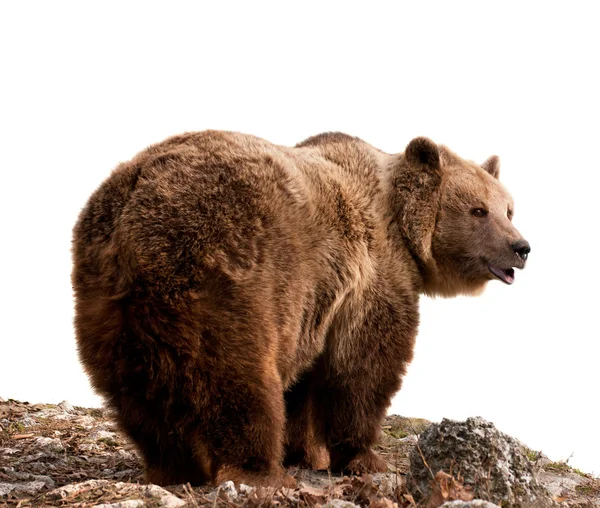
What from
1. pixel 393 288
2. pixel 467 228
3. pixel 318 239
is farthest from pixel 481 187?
pixel 318 239

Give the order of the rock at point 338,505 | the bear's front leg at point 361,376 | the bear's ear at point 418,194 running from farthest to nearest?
the bear's ear at point 418,194 < the bear's front leg at point 361,376 < the rock at point 338,505

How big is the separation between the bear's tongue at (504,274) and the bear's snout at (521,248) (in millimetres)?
205

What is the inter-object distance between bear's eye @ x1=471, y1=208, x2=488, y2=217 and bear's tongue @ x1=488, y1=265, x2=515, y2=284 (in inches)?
19.2

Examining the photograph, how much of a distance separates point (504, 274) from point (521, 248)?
31cm

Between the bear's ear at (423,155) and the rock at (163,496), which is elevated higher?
the bear's ear at (423,155)

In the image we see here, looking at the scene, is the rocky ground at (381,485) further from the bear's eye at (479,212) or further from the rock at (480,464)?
the bear's eye at (479,212)

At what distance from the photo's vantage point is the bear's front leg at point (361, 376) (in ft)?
24.0

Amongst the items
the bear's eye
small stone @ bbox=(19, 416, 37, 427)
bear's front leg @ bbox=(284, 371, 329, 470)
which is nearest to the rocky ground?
bear's front leg @ bbox=(284, 371, 329, 470)

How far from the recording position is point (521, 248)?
7.83 m

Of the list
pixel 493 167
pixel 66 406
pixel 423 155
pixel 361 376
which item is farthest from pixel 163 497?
pixel 66 406

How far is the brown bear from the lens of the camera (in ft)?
20.0

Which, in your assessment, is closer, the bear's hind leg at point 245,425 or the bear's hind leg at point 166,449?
the bear's hind leg at point 245,425

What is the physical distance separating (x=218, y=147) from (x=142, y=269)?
120 centimetres

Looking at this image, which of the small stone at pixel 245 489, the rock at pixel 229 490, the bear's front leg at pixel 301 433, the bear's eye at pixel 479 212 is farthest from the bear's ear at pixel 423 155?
the rock at pixel 229 490
